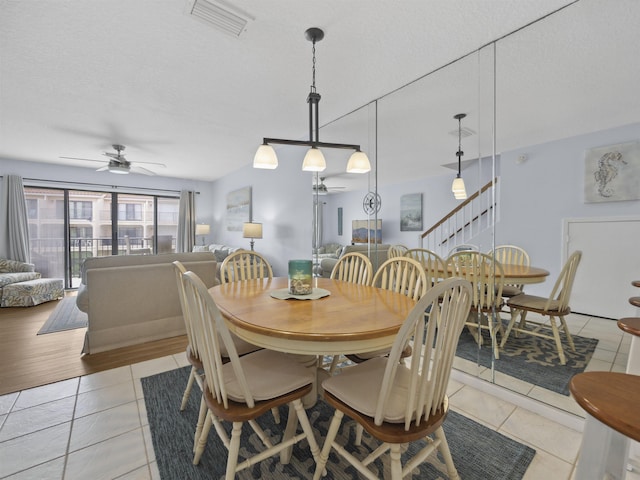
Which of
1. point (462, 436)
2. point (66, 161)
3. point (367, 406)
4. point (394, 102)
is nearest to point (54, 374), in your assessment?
point (367, 406)

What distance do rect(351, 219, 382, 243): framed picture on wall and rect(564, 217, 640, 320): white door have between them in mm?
1686

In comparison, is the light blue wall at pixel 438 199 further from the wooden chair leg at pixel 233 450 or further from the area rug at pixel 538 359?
the wooden chair leg at pixel 233 450

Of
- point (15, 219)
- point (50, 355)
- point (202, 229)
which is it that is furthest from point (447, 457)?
point (15, 219)

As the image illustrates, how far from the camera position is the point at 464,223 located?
8.00 feet

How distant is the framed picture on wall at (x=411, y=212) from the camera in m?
2.97

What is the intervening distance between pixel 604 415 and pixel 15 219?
748 cm

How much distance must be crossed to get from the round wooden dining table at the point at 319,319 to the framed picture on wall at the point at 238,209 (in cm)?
406

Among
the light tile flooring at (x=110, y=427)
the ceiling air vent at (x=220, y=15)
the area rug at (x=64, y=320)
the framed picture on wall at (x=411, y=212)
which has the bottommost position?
the light tile flooring at (x=110, y=427)

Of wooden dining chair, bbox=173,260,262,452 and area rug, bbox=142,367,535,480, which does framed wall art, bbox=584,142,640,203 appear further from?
wooden dining chair, bbox=173,260,262,452

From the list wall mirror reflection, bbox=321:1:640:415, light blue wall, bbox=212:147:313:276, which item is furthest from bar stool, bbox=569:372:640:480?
light blue wall, bbox=212:147:313:276

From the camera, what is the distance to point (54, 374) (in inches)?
86.9

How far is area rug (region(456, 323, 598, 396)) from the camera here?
186 centimetres

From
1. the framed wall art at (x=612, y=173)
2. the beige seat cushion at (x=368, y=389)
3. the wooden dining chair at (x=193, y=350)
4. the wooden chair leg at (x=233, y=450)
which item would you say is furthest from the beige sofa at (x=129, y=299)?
the framed wall art at (x=612, y=173)

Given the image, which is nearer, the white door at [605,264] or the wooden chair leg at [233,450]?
the wooden chair leg at [233,450]
